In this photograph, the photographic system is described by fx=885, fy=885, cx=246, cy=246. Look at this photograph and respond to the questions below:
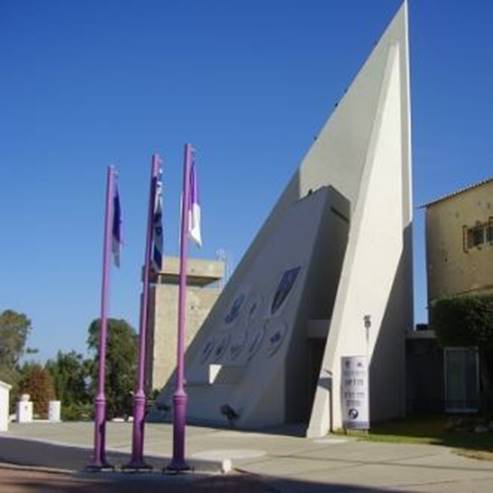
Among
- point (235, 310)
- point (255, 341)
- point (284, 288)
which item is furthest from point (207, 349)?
point (284, 288)

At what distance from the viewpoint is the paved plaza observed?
14.0 meters

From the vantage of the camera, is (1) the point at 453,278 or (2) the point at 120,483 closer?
(2) the point at 120,483

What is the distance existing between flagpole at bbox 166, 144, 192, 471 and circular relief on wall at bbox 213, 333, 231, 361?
1791 cm

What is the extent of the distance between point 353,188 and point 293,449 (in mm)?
16685

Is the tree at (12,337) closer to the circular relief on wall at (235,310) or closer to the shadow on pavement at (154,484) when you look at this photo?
the circular relief on wall at (235,310)

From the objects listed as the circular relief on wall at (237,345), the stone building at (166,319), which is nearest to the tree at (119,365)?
the stone building at (166,319)

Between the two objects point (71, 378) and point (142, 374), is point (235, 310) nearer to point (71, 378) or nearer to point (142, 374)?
point (142, 374)

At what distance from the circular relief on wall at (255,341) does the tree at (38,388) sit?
33193mm

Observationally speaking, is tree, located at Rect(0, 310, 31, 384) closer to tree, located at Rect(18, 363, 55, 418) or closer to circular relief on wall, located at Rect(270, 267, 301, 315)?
tree, located at Rect(18, 363, 55, 418)

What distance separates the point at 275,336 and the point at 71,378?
4699 cm

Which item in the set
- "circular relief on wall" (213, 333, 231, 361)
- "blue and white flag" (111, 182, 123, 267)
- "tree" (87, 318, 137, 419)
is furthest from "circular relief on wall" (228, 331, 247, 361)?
"tree" (87, 318, 137, 419)

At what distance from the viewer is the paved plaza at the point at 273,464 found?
46.0ft

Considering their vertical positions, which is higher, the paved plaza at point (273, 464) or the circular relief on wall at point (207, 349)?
the circular relief on wall at point (207, 349)

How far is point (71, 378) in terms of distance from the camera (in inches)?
2911
